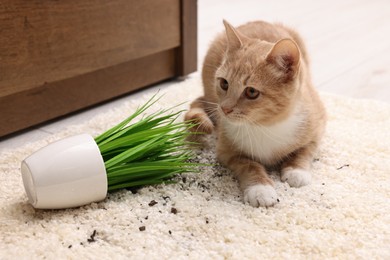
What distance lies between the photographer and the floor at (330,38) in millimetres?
2201

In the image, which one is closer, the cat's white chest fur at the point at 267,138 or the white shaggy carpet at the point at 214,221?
the white shaggy carpet at the point at 214,221

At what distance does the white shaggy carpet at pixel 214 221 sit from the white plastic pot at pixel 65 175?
0.05 m

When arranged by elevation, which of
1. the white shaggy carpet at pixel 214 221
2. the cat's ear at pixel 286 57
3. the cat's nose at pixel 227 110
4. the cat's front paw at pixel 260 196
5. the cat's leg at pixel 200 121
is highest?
the cat's ear at pixel 286 57

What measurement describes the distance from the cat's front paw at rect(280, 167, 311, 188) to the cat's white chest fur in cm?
7

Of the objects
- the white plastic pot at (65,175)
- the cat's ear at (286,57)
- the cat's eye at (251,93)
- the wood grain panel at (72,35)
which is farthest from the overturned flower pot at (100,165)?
the wood grain panel at (72,35)

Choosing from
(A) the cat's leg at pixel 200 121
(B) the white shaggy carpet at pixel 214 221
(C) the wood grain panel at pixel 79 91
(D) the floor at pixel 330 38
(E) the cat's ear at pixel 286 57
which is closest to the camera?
(B) the white shaggy carpet at pixel 214 221

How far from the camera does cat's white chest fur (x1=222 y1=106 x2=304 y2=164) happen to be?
1.46 m

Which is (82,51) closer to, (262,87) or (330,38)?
(262,87)

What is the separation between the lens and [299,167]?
148 cm

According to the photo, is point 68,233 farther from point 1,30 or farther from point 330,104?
point 330,104

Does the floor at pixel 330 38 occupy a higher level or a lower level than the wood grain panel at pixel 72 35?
lower

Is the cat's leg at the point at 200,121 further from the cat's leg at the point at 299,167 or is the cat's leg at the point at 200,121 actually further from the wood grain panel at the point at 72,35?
the wood grain panel at the point at 72,35

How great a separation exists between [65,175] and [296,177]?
→ 0.68 meters

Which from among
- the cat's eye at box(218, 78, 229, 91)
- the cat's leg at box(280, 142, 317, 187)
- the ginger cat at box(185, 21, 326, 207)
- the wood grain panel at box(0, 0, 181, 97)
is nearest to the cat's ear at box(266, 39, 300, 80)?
the ginger cat at box(185, 21, 326, 207)
